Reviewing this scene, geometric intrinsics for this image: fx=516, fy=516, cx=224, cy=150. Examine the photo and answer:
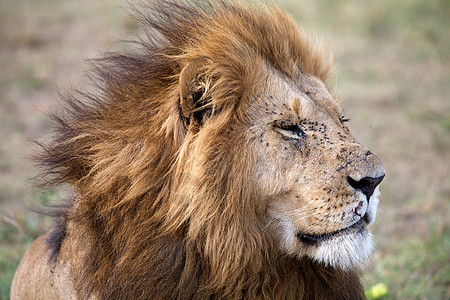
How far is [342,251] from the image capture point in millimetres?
2285

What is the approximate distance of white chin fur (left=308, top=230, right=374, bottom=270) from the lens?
229 cm

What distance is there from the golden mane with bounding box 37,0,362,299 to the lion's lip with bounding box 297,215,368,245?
5.7 inches

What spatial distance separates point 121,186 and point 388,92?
21.1 ft

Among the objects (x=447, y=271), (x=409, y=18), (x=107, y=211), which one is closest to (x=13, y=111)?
(x=107, y=211)

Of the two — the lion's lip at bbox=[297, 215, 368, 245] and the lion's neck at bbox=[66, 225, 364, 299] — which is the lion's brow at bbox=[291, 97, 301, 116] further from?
the lion's neck at bbox=[66, 225, 364, 299]

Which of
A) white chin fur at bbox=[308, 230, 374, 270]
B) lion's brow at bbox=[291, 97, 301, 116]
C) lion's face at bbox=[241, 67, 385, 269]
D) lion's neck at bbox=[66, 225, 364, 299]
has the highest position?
lion's brow at bbox=[291, 97, 301, 116]

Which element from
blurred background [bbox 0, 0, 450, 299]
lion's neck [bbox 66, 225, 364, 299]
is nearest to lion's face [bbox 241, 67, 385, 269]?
lion's neck [bbox 66, 225, 364, 299]

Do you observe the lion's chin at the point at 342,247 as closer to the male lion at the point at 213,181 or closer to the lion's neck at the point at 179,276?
the male lion at the point at 213,181

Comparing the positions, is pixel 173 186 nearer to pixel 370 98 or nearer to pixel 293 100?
pixel 293 100

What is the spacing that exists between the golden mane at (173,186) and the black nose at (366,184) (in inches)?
17.2

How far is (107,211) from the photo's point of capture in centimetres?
240

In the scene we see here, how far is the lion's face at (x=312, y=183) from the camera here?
226cm

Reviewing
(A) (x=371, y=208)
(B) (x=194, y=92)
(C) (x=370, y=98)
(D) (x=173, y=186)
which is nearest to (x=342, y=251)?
(A) (x=371, y=208)

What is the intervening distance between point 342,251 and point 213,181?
650mm
